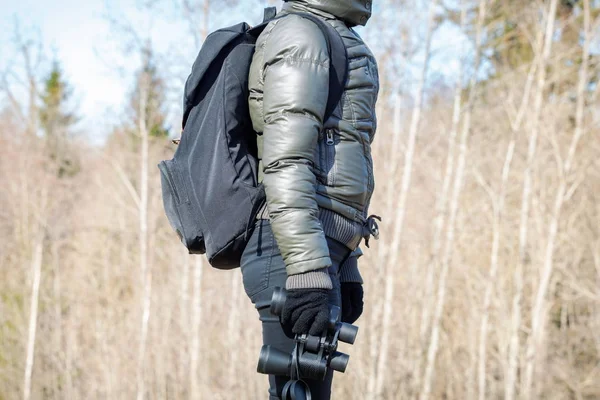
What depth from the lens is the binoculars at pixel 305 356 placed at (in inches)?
71.8

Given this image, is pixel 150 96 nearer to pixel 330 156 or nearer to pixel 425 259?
pixel 425 259

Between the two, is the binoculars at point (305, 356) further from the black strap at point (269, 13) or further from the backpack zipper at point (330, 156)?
the black strap at point (269, 13)

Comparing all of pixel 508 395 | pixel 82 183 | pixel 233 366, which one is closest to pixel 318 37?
pixel 508 395

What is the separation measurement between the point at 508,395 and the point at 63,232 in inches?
371

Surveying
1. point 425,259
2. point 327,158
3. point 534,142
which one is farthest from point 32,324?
point 327,158

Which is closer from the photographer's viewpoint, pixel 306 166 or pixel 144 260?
pixel 306 166

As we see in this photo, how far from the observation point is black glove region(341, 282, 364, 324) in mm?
2168

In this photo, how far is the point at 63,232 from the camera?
13.9m

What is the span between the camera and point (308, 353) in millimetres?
1842

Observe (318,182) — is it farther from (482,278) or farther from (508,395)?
(482,278)

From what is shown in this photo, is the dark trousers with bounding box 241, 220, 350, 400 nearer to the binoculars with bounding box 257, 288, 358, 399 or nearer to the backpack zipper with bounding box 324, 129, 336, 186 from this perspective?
the binoculars with bounding box 257, 288, 358, 399

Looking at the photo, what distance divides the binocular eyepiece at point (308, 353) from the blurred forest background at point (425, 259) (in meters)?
5.72

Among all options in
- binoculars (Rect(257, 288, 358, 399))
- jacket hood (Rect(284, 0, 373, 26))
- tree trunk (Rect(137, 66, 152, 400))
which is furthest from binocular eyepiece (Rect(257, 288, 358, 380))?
tree trunk (Rect(137, 66, 152, 400))

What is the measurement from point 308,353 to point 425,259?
767 centimetres
